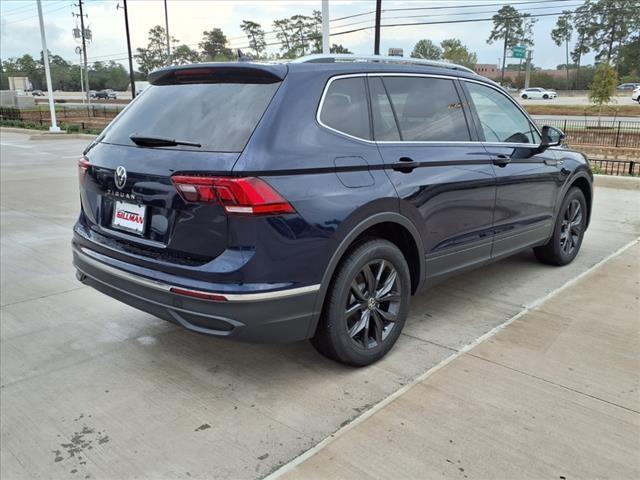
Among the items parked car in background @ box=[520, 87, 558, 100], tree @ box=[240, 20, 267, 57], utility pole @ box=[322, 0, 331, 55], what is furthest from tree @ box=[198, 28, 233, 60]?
utility pole @ box=[322, 0, 331, 55]

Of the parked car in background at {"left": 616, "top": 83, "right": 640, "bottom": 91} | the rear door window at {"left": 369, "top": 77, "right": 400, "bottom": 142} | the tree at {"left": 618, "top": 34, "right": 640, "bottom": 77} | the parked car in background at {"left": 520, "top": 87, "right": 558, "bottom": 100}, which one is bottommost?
the rear door window at {"left": 369, "top": 77, "right": 400, "bottom": 142}

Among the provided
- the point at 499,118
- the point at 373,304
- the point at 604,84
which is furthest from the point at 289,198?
the point at 604,84

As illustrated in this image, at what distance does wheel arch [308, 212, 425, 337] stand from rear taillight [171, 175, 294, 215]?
1.50 feet

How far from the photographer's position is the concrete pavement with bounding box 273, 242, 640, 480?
2.45 metres

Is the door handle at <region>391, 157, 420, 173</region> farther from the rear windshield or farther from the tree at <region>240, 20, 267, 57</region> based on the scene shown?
the tree at <region>240, 20, 267, 57</region>

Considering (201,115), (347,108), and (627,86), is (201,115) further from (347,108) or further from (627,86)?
(627,86)

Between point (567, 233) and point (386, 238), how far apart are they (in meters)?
2.74

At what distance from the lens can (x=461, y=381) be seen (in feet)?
10.4

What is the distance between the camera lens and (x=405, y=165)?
3367 millimetres

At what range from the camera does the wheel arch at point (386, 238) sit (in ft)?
9.69

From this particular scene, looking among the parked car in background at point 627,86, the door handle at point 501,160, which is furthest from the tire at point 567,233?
the parked car in background at point 627,86

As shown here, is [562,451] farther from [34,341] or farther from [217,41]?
[217,41]

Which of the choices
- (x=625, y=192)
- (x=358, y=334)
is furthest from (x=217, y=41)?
(x=358, y=334)

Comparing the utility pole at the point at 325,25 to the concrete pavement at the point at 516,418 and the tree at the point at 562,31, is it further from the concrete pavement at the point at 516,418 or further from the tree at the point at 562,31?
the tree at the point at 562,31
